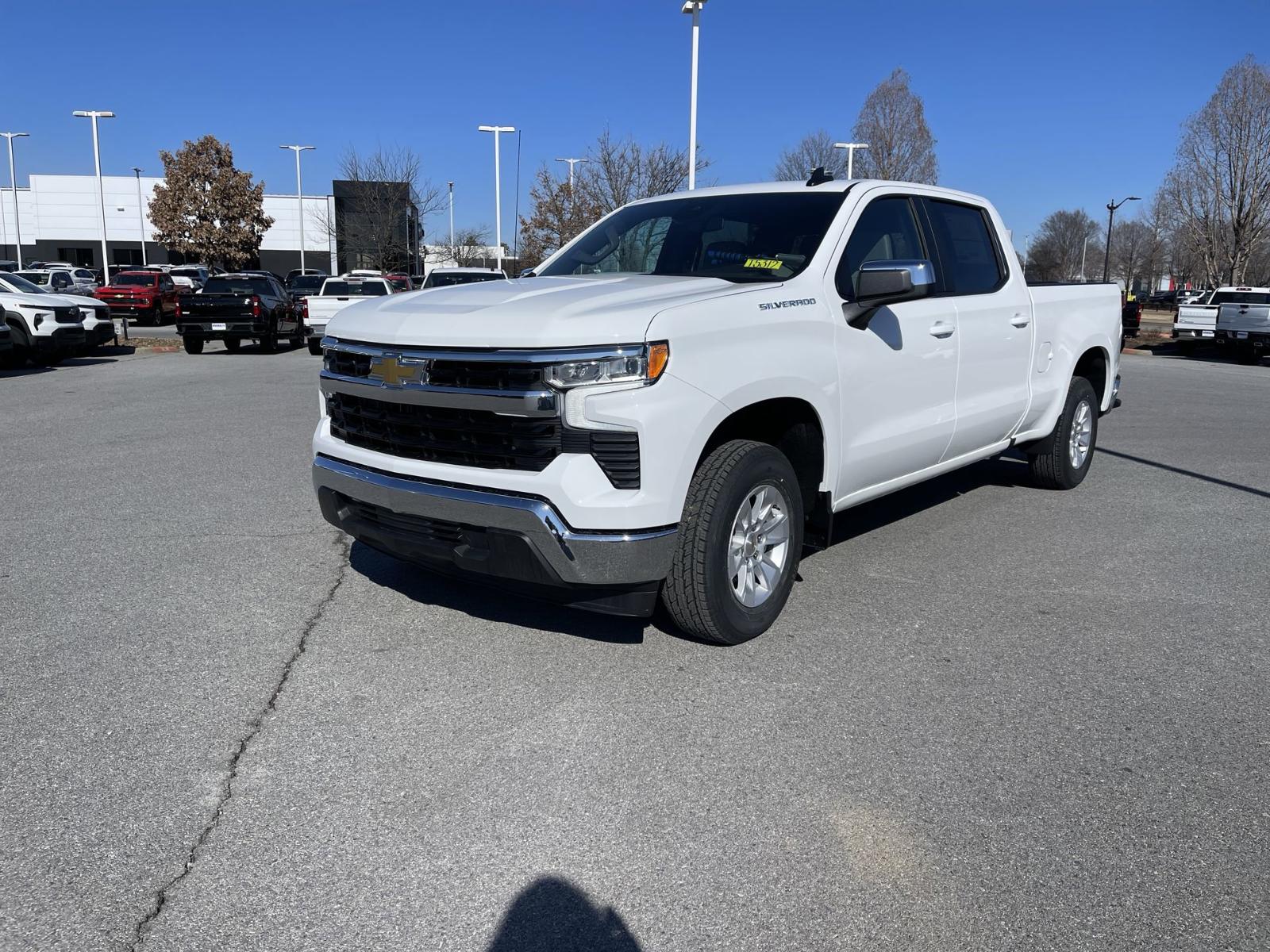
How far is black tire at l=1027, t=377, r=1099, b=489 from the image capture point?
7.21 metres

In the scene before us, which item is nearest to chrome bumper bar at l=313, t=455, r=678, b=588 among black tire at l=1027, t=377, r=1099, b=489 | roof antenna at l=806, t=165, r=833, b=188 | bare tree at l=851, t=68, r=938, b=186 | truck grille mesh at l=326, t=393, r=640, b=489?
truck grille mesh at l=326, t=393, r=640, b=489

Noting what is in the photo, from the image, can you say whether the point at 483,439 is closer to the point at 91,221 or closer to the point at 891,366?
the point at 891,366

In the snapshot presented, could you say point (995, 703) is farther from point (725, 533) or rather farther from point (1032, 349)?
point (1032, 349)

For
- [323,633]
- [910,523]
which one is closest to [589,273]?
[323,633]

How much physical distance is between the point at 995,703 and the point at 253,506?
495cm

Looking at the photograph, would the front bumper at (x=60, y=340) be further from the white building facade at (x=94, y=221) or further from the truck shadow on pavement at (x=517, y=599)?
the white building facade at (x=94, y=221)

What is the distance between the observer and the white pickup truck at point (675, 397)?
12.0 feet

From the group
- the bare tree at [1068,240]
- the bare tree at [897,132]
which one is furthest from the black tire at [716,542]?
the bare tree at [1068,240]

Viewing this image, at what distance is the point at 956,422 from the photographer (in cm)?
565

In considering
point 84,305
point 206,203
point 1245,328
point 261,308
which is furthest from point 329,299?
point 206,203

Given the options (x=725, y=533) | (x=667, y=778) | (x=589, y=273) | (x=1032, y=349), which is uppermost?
(x=589, y=273)

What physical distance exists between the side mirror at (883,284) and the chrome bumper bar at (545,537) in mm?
1558

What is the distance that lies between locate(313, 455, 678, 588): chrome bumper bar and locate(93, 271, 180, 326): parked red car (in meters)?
31.3

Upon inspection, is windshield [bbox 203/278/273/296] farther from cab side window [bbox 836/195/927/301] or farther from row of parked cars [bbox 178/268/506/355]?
cab side window [bbox 836/195/927/301]
